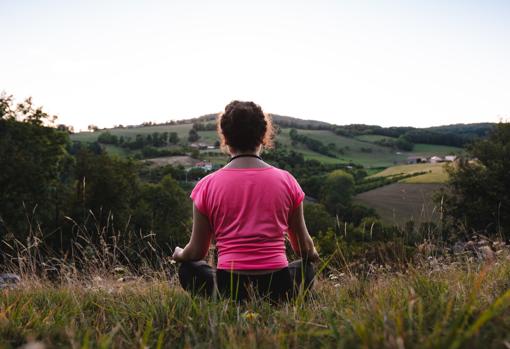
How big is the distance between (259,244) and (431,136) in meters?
116

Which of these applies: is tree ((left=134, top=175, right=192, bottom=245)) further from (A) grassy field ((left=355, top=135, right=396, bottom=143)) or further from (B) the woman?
(A) grassy field ((left=355, top=135, right=396, bottom=143))

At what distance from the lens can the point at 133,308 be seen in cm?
298

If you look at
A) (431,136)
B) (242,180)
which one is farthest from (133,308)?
(431,136)

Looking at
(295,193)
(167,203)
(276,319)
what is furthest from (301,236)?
(167,203)

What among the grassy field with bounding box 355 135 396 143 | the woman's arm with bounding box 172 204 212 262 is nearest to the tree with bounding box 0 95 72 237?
the woman's arm with bounding box 172 204 212 262

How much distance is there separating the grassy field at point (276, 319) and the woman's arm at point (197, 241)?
1.04 feet

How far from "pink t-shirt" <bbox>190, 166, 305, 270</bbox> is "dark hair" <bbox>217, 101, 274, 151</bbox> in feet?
0.82

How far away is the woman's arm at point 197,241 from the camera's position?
3521 mm

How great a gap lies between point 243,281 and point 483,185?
99.2ft

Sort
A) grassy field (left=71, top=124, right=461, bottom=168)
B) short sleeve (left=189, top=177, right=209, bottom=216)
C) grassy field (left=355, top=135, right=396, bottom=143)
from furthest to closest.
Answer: grassy field (left=355, top=135, right=396, bottom=143)
grassy field (left=71, top=124, right=461, bottom=168)
short sleeve (left=189, top=177, right=209, bottom=216)

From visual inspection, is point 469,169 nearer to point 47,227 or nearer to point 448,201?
point 448,201

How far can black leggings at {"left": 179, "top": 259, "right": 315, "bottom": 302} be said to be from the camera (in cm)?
334

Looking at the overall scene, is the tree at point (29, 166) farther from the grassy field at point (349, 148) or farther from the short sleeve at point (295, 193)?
the grassy field at point (349, 148)

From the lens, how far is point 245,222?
338 centimetres
